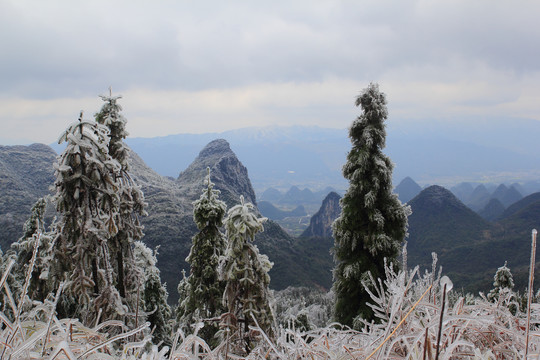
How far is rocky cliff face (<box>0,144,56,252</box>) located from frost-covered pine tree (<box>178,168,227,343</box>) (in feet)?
332

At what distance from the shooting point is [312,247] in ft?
421

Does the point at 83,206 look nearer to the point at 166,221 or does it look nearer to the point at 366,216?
the point at 366,216

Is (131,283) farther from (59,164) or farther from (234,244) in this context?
(59,164)

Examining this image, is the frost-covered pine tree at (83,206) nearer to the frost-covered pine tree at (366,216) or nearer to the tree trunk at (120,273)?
the tree trunk at (120,273)

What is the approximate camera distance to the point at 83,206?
221 inches

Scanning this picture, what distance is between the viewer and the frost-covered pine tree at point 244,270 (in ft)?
23.7

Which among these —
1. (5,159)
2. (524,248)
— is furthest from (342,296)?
(5,159)

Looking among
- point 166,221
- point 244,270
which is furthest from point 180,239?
point 244,270

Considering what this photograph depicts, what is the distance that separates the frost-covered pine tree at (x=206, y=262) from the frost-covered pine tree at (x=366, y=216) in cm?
440

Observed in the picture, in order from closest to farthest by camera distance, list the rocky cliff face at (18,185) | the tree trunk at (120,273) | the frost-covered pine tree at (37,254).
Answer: the tree trunk at (120,273) < the frost-covered pine tree at (37,254) < the rocky cliff face at (18,185)

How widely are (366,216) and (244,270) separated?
6.40 m

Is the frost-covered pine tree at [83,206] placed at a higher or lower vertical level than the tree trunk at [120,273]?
higher

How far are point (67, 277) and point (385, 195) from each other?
9.89 metres

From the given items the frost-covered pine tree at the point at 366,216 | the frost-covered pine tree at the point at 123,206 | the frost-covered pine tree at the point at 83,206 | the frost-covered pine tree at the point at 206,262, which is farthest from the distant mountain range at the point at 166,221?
the frost-covered pine tree at the point at 83,206
